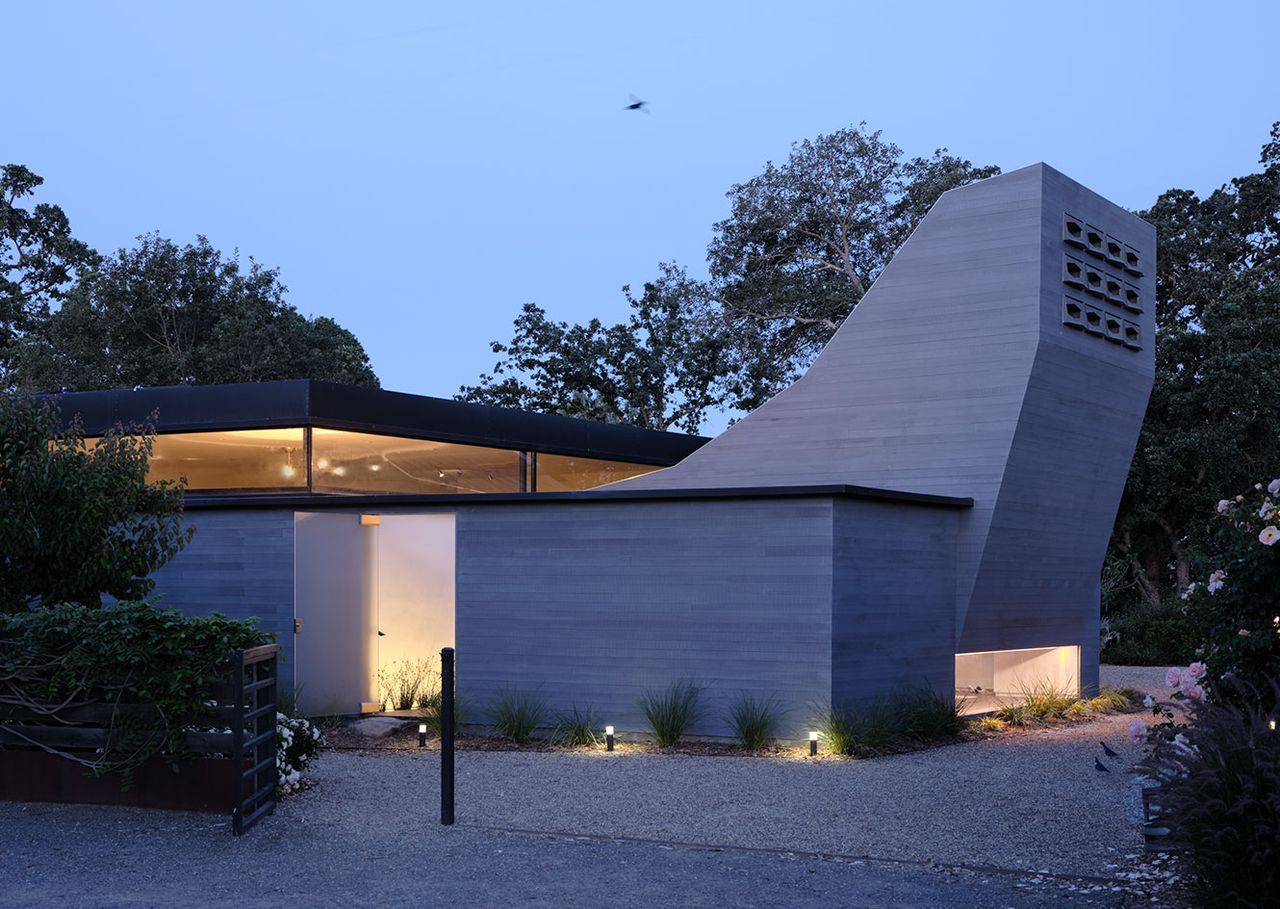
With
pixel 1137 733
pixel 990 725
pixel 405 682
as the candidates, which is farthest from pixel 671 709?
pixel 1137 733

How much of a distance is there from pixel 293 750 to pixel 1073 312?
9.18 m

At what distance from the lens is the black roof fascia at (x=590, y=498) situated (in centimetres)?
1251

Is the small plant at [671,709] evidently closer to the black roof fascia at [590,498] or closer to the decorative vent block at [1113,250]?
the black roof fascia at [590,498]

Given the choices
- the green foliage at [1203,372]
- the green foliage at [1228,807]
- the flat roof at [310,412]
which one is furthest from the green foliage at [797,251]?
the green foliage at [1228,807]

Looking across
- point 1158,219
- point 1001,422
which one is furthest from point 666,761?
point 1158,219

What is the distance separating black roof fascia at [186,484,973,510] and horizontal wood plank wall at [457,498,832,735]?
0.10 metres

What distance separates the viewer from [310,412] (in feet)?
52.6

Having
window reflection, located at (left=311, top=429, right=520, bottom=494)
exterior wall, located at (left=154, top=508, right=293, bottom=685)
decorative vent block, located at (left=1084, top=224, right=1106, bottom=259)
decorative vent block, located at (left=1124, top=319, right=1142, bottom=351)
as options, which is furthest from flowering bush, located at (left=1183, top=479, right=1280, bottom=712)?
window reflection, located at (left=311, top=429, right=520, bottom=494)

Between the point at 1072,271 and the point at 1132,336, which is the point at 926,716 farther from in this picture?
the point at 1132,336

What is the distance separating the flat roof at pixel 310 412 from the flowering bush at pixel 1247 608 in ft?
35.1

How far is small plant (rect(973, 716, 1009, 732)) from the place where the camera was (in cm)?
1376

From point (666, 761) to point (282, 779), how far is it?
348 cm

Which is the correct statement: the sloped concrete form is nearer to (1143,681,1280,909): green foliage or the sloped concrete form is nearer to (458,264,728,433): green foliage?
(1143,681,1280,909): green foliage

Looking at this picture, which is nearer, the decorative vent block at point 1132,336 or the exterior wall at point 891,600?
the exterior wall at point 891,600
